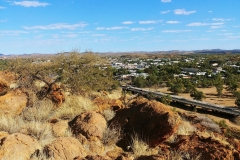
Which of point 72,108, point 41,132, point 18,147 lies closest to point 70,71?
point 72,108

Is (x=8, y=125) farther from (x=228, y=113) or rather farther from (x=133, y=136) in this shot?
(x=228, y=113)

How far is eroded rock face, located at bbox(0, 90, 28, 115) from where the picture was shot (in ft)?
26.4

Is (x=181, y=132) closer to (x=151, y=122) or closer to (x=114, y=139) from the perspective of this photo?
(x=151, y=122)

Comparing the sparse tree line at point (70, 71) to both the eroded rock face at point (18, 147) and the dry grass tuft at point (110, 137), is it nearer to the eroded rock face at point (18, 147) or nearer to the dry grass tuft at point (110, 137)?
the dry grass tuft at point (110, 137)

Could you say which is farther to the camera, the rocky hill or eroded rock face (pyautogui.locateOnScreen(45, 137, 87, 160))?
the rocky hill

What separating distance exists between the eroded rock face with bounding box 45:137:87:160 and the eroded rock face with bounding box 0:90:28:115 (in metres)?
3.94

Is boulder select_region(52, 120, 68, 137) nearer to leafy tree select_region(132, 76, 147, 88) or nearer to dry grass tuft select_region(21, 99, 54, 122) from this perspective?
dry grass tuft select_region(21, 99, 54, 122)

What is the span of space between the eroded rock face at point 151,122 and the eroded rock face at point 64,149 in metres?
1.78

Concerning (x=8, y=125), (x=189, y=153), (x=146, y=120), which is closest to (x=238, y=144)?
(x=189, y=153)

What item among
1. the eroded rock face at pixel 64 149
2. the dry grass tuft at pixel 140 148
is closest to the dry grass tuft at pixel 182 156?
the dry grass tuft at pixel 140 148

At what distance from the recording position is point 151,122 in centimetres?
607

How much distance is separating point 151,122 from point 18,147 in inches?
113

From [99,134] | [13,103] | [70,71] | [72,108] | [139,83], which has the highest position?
[70,71]

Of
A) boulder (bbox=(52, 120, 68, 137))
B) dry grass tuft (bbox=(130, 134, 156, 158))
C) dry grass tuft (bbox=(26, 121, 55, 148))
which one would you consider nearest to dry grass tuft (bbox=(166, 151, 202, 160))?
dry grass tuft (bbox=(130, 134, 156, 158))
